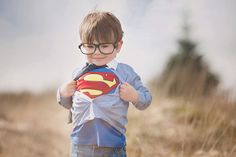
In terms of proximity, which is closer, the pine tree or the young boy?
the young boy

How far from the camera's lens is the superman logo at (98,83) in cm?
217

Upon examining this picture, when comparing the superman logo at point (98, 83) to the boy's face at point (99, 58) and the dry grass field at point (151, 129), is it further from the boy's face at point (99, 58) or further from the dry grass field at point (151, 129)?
the dry grass field at point (151, 129)

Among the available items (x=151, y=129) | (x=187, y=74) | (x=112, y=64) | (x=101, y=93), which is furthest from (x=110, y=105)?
(x=187, y=74)

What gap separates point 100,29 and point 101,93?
207 millimetres

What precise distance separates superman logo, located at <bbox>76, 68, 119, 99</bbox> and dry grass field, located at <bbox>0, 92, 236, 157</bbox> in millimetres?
724

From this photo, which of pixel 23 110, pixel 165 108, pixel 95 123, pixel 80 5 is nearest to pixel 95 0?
pixel 80 5

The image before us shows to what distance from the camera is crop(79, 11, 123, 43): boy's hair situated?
217 centimetres

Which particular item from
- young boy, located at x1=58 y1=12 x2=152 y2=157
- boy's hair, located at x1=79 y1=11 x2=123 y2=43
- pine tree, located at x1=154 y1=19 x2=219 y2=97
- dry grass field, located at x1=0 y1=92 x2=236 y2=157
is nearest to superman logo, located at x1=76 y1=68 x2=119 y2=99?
young boy, located at x1=58 y1=12 x2=152 y2=157

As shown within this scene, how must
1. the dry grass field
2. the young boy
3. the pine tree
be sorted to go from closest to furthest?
the young boy → the dry grass field → the pine tree

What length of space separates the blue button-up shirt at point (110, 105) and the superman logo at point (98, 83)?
0.01 meters

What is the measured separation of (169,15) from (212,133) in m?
0.59

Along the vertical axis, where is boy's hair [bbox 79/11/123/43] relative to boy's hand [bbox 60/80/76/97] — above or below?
above

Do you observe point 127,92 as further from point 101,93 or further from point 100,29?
point 100,29

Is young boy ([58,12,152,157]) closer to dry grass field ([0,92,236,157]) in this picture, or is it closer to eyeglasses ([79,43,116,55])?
eyeglasses ([79,43,116,55])
